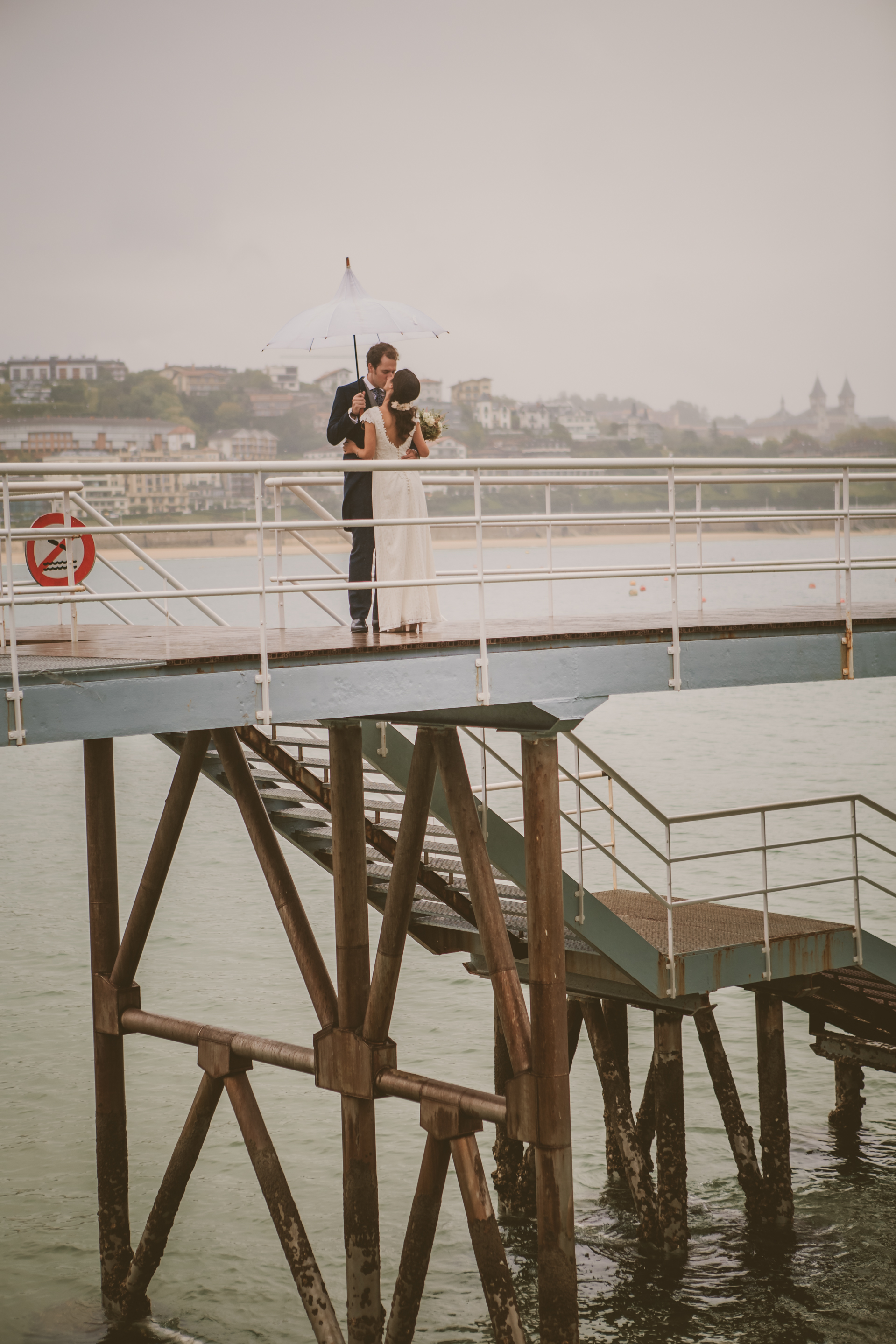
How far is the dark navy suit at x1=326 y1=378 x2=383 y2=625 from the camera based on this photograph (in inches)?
385

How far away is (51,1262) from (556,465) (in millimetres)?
11211

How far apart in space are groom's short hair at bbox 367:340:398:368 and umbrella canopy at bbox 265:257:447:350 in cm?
65

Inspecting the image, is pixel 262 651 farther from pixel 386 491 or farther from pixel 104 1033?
pixel 104 1033

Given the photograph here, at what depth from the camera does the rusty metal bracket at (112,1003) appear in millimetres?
12742

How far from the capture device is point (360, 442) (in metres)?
9.96

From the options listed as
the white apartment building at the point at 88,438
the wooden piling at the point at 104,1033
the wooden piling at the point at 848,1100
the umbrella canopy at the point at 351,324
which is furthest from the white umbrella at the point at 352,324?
the white apartment building at the point at 88,438

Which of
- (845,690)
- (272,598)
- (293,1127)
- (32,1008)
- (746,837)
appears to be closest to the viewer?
(293,1127)

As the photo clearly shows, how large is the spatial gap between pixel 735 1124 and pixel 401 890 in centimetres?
570

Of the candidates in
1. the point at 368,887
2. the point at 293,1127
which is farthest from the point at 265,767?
the point at 293,1127

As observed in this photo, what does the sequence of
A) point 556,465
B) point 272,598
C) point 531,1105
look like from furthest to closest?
point 272,598 → point 531,1105 → point 556,465

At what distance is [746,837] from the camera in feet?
125

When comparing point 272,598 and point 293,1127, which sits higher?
point 272,598

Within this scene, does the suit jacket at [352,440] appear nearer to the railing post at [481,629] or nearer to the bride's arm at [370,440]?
the bride's arm at [370,440]

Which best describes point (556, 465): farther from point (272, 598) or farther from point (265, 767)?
point (272, 598)
